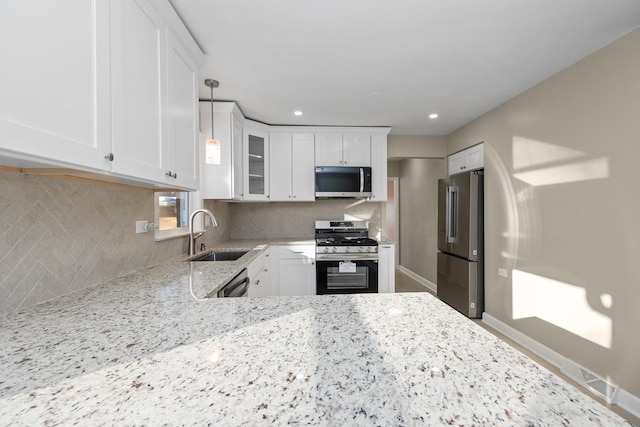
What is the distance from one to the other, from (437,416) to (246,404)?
34 centimetres

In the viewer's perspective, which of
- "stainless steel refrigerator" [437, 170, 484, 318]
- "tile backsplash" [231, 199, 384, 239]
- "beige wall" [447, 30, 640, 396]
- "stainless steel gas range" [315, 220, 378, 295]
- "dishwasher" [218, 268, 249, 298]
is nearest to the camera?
"dishwasher" [218, 268, 249, 298]

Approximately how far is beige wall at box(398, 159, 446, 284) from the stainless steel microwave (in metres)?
1.41

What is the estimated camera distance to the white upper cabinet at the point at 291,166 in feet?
11.6

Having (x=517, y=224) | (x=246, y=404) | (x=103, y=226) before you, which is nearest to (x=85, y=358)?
(x=246, y=404)

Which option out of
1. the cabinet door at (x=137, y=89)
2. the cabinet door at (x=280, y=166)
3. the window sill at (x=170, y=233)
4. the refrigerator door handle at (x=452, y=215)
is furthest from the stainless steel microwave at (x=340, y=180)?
the cabinet door at (x=137, y=89)

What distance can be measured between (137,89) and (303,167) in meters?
2.47

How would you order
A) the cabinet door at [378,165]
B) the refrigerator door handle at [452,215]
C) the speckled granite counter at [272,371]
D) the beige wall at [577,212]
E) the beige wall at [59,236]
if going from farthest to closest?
the cabinet door at [378,165]
the refrigerator door handle at [452,215]
the beige wall at [577,212]
the beige wall at [59,236]
the speckled granite counter at [272,371]

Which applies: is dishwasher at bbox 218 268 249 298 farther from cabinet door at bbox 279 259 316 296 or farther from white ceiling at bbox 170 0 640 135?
white ceiling at bbox 170 0 640 135

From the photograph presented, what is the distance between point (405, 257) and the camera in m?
5.54

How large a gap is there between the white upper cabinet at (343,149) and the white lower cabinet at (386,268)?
112cm

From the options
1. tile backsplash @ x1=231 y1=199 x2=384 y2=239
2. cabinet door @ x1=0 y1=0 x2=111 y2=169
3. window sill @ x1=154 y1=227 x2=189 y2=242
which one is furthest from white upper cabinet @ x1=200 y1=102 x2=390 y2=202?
cabinet door @ x1=0 y1=0 x2=111 y2=169

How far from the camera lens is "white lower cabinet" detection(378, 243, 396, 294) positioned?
3312 millimetres

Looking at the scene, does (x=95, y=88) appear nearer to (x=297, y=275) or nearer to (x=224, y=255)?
(x=224, y=255)

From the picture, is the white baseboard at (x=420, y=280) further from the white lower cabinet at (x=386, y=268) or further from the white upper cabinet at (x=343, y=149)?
the white upper cabinet at (x=343, y=149)
